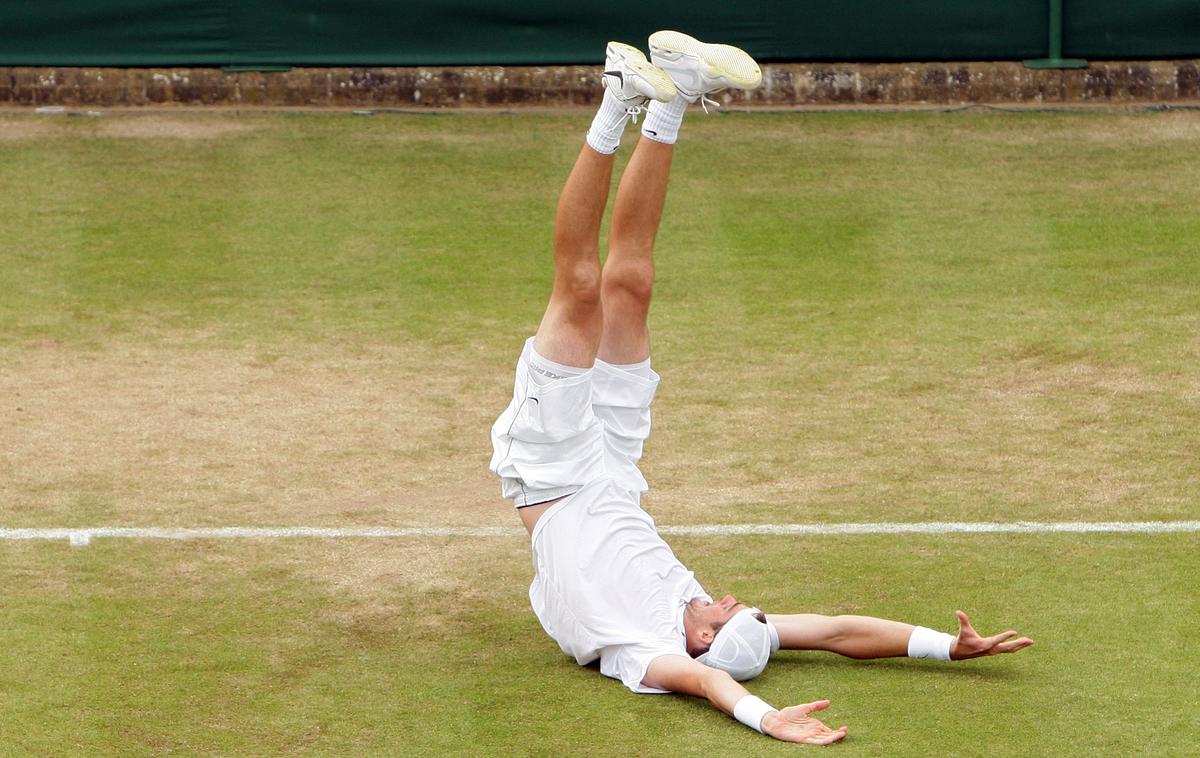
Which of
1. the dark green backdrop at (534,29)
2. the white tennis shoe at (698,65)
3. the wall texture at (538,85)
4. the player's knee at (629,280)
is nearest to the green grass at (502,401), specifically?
the wall texture at (538,85)

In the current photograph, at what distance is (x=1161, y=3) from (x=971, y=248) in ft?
14.4

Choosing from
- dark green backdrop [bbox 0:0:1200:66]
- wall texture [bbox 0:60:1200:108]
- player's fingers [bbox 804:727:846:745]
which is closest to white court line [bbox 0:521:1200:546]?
player's fingers [bbox 804:727:846:745]

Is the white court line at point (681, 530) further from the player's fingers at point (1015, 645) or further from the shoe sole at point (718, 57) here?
the shoe sole at point (718, 57)

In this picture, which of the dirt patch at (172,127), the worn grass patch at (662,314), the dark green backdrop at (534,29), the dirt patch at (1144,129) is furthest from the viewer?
the dark green backdrop at (534,29)

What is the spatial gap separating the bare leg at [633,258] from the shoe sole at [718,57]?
345mm

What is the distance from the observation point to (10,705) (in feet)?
19.3

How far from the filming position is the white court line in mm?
7566

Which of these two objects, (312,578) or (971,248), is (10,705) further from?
(971,248)

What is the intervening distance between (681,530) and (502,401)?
6.74 ft

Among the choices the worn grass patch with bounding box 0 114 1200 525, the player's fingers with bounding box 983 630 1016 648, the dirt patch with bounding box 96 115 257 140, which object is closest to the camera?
the player's fingers with bounding box 983 630 1016 648

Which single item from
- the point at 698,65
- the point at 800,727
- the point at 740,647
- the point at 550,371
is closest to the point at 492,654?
the point at 740,647

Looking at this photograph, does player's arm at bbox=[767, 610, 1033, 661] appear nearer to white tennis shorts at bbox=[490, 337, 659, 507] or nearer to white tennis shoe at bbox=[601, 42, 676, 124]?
white tennis shorts at bbox=[490, 337, 659, 507]

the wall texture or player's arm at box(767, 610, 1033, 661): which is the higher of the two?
the wall texture

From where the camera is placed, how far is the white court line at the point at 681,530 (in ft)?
24.8
